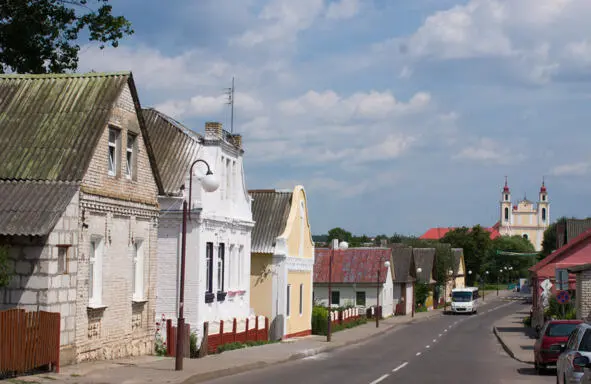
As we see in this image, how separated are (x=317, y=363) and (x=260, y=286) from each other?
11.6 m

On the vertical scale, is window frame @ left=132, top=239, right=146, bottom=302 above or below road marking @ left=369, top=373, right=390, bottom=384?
above

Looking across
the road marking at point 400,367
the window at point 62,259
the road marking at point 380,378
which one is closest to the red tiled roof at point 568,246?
the road marking at point 400,367

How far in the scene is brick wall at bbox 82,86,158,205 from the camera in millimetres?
21984

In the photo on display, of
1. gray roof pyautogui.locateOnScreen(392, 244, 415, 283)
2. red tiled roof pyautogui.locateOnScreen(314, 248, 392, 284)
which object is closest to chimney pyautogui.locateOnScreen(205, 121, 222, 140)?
red tiled roof pyautogui.locateOnScreen(314, 248, 392, 284)

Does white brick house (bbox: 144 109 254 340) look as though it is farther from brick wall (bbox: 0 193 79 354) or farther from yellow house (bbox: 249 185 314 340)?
brick wall (bbox: 0 193 79 354)

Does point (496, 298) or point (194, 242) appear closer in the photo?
point (194, 242)

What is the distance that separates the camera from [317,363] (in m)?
28.8

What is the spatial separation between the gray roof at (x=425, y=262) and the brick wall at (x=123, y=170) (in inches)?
2780

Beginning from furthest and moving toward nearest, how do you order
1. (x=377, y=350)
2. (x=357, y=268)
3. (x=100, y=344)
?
(x=357, y=268)
(x=377, y=350)
(x=100, y=344)

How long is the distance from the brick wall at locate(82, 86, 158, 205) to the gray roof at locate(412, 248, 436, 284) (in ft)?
232

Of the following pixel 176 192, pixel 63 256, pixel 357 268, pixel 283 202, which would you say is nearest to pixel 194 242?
pixel 176 192

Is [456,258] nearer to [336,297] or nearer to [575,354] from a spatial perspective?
[336,297]

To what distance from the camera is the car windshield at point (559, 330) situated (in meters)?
25.3

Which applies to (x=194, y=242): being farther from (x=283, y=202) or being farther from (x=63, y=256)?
(x=283, y=202)
